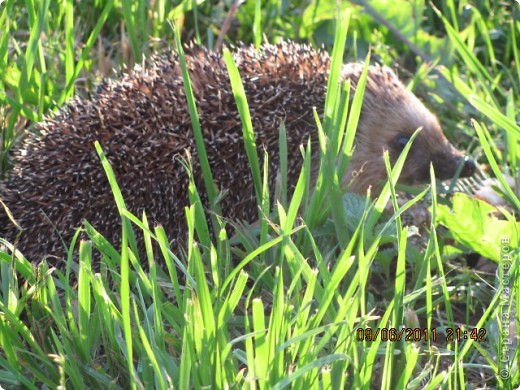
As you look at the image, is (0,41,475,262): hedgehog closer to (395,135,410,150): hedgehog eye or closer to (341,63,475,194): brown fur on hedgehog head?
(341,63,475,194): brown fur on hedgehog head

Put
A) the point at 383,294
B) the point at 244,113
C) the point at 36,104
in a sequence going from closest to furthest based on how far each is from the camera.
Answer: the point at 244,113
the point at 383,294
the point at 36,104

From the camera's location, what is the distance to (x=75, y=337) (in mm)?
→ 2654

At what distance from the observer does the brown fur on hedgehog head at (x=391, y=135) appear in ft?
14.6

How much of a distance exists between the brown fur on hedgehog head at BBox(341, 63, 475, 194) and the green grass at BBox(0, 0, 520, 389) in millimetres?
246

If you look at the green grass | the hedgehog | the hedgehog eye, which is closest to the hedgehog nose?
the hedgehog

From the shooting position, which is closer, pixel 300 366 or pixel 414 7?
pixel 300 366

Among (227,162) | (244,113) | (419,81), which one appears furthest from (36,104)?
(419,81)

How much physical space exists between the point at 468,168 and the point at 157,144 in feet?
5.21

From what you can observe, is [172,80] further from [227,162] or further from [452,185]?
[452,185]

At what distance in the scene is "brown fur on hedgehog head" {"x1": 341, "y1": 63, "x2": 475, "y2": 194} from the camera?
446 cm

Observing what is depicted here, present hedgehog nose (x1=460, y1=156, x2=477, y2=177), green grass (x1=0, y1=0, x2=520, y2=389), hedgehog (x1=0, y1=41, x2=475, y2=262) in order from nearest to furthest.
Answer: green grass (x1=0, y1=0, x2=520, y2=389)
hedgehog (x1=0, y1=41, x2=475, y2=262)
hedgehog nose (x1=460, y1=156, x2=477, y2=177)

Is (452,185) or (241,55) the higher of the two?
(241,55)

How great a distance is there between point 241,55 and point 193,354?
217 cm

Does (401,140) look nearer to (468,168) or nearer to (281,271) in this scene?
(468,168)
